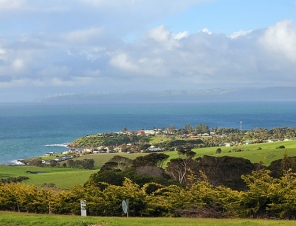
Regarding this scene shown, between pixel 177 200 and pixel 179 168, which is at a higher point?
pixel 177 200

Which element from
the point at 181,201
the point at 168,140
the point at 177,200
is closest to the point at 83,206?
the point at 177,200

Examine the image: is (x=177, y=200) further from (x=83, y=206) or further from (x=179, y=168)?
(x=179, y=168)

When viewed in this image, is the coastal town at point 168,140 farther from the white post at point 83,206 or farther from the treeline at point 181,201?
the white post at point 83,206

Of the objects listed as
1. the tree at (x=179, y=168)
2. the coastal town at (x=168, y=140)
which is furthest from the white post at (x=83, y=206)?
Result: the coastal town at (x=168, y=140)

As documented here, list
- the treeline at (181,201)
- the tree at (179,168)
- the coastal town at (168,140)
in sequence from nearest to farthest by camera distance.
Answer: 1. the treeline at (181,201)
2. the tree at (179,168)
3. the coastal town at (168,140)

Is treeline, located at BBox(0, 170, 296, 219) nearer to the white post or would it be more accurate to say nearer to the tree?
the white post

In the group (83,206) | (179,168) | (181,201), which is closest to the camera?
(181,201)

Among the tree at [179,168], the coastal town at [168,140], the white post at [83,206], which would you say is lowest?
the coastal town at [168,140]

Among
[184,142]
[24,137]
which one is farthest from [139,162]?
[24,137]

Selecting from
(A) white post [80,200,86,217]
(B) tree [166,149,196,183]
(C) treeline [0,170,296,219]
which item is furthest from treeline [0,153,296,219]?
(B) tree [166,149,196,183]

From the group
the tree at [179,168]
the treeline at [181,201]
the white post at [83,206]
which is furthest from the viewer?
the tree at [179,168]

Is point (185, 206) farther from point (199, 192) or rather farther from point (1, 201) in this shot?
point (1, 201)
